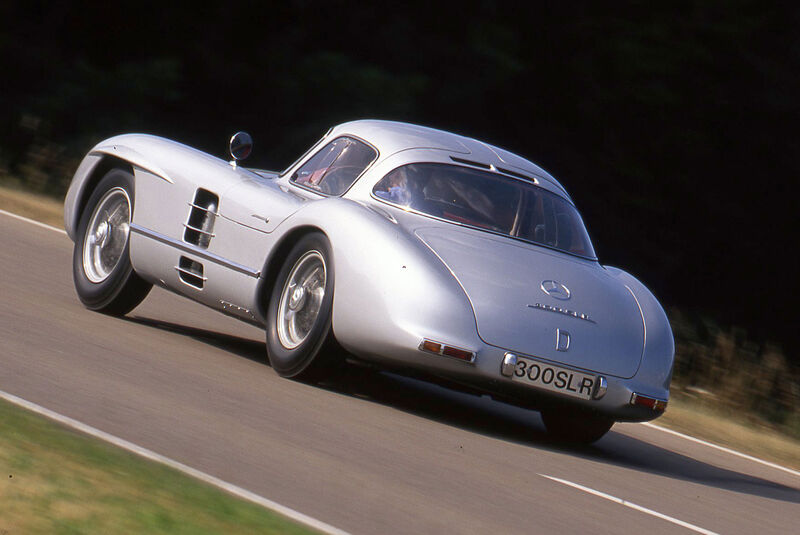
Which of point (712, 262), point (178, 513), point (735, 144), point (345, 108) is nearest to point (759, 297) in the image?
point (712, 262)

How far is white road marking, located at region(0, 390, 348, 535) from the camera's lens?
14.5 feet

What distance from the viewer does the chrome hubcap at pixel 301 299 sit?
276 inches

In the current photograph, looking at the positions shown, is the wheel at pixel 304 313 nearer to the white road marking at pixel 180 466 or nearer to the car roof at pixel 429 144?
the car roof at pixel 429 144

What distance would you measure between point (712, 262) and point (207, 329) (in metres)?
17.8

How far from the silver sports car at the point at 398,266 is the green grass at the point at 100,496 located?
196cm

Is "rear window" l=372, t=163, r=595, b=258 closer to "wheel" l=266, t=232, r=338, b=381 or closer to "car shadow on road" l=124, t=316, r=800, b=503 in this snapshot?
"wheel" l=266, t=232, r=338, b=381

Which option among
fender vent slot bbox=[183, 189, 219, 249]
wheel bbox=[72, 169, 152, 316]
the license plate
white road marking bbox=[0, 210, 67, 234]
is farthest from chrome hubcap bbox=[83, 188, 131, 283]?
white road marking bbox=[0, 210, 67, 234]

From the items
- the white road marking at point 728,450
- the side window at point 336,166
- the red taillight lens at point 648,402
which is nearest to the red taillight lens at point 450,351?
the red taillight lens at point 648,402

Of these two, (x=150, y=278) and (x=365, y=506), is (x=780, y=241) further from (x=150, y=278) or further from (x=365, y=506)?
(x=365, y=506)

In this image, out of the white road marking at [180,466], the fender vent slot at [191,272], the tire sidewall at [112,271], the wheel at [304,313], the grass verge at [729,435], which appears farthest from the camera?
the grass verge at [729,435]

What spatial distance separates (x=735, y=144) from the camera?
82.2ft

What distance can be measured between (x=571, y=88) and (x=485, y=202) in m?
19.4

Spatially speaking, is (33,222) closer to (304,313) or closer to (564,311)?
(304,313)

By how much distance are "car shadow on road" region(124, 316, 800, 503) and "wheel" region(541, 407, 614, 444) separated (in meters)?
0.07
